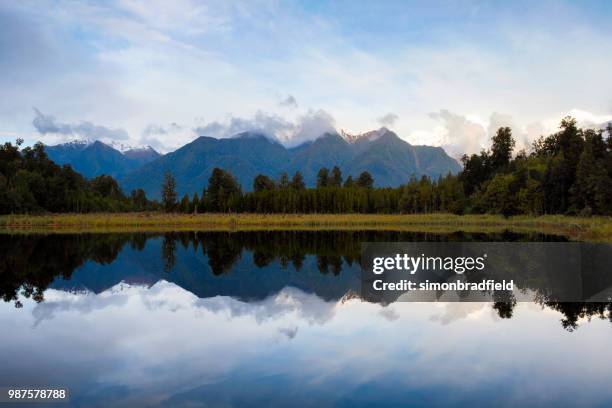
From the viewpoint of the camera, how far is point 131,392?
328 inches

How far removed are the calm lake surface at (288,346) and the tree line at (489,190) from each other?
54.1 metres

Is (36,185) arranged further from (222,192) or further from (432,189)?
(432,189)

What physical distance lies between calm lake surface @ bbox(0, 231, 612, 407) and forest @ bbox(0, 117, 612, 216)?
54.4 m

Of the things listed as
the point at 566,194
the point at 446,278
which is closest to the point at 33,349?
the point at 446,278

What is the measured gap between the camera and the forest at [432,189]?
70188 mm

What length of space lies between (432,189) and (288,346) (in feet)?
337

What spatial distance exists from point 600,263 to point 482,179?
284ft

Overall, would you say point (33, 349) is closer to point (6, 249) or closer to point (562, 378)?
point (562, 378)

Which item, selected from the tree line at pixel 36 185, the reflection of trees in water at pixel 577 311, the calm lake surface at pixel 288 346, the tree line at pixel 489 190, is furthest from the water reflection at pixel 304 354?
the tree line at pixel 36 185

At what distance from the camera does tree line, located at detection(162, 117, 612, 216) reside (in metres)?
66.4

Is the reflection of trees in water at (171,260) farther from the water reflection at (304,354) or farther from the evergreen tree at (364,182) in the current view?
the evergreen tree at (364,182)

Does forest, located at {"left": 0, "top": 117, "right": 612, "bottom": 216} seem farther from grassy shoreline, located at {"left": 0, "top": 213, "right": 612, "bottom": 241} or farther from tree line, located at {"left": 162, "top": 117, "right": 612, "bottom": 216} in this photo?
grassy shoreline, located at {"left": 0, "top": 213, "right": 612, "bottom": 241}

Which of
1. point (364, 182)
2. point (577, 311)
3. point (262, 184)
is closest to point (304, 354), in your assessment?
point (577, 311)

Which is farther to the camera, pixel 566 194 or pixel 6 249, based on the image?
pixel 566 194
